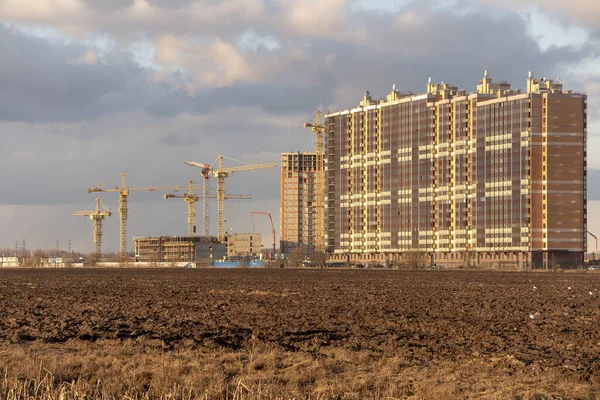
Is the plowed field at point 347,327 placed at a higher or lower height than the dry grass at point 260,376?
lower

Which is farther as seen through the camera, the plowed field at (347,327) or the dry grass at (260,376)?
the plowed field at (347,327)

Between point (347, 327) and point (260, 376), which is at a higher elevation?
point (260, 376)

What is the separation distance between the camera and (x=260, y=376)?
2253 cm

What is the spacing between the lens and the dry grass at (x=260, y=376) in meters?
20.0

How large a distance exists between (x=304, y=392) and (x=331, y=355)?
6.25m

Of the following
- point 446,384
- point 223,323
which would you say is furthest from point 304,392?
point 223,323

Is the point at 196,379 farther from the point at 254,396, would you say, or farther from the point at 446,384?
the point at 446,384

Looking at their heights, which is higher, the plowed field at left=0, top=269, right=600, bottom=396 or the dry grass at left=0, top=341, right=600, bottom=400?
the dry grass at left=0, top=341, right=600, bottom=400

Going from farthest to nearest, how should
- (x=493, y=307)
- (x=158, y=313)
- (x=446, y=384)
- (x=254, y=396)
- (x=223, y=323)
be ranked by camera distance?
(x=493, y=307) → (x=158, y=313) → (x=223, y=323) → (x=446, y=384) → (x=254, y=396)

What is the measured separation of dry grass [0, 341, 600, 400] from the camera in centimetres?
1997

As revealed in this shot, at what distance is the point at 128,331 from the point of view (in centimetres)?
3412

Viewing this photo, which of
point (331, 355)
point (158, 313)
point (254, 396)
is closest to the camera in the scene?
point (254, 396)

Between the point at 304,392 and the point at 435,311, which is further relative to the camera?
the point at 435,311

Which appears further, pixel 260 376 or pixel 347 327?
pixel 347 327
